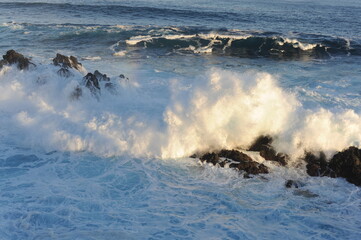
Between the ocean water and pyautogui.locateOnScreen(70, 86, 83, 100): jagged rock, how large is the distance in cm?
A: 12

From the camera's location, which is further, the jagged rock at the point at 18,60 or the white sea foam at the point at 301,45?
the white sea foam at the point at 301,45

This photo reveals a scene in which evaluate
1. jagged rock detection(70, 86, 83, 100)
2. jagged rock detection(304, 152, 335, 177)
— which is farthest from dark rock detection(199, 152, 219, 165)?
jagged rock detection(70, 86, 83, 100)

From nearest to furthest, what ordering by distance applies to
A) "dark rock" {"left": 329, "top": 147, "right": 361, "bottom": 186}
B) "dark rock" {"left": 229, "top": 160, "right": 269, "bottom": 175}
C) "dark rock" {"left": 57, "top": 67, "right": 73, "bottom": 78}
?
"dark rock" {"left": 329, "top": 147, "right": 361, "bottom": 186}, "dark rock" {"left": 229, "top": 160, "right": 269, "bottom": 175}, "dark rock" {"left": 57, "top": 67, "right": 73, "bottom": 78}

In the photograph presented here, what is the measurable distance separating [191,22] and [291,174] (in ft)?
72.9

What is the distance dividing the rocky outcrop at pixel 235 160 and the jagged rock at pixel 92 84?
455cm

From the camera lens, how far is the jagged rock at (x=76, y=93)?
1142 centimetres

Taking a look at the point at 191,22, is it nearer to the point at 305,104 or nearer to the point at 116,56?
the point at 116,56

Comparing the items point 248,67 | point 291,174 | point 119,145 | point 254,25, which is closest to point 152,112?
point 119,145

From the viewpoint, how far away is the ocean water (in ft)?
22.1

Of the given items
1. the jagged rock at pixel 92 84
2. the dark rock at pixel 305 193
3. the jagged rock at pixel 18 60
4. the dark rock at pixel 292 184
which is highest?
the jagged rock at pixel 18 60

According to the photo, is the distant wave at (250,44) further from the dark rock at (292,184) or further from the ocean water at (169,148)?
the dark rock at (292,184)

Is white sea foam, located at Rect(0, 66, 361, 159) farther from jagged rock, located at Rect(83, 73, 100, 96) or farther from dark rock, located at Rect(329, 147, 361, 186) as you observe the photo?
jagged rock, located at Rect(83, 73, 100, 96)

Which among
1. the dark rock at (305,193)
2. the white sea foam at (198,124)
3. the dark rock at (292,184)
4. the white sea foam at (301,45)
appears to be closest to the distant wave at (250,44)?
the white sea foam at (301,45)

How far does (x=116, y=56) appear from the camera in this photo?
18.7m
